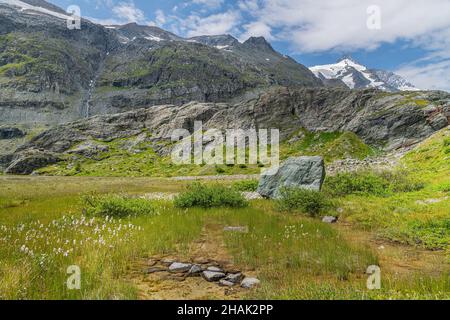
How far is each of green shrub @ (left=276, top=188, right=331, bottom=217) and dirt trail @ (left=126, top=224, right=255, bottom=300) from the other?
29.3ft

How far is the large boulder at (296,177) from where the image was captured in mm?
24688

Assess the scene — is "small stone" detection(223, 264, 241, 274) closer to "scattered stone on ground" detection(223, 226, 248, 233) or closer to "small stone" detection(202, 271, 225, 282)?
"small stone" detection(202, 271, 225, 282)

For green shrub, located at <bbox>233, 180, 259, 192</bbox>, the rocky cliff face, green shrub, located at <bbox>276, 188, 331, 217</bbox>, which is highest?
the rocky cliff face

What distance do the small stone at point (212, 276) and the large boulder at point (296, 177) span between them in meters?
15.5

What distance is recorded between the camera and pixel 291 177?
84.4 ft

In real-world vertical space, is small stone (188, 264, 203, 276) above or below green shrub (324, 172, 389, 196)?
below

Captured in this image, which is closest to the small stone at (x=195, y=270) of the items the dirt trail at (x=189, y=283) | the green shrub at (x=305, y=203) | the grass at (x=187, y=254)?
the dirt trail at (x=189, y=283)

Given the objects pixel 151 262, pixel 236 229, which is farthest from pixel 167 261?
pixel 236 229

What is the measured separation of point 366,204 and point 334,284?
13.1 meters

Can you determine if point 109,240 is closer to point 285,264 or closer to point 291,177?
point 285,264

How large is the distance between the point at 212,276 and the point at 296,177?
1810 centimetres

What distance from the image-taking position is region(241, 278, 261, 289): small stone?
25.7ft

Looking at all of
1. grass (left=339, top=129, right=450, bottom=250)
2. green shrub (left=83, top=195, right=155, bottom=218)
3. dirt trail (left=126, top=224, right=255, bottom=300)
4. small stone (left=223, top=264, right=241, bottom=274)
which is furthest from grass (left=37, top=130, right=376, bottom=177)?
small stone (left=223, top=264, right=241, bottom=274)

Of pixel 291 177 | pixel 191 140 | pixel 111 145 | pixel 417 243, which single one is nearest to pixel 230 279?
pixel 417 243
